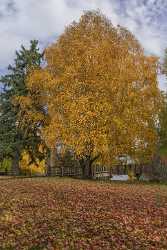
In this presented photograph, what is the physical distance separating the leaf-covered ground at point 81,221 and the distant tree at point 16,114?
71.7 ft

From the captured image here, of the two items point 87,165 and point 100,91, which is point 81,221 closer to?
point 100,91

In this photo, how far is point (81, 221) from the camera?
48.7 ft

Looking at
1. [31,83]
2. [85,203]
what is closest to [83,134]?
[31,83]

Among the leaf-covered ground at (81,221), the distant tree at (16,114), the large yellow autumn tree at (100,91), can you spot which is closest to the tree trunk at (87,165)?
the large yellow autumn tree at (100,91)

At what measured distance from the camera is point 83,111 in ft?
102

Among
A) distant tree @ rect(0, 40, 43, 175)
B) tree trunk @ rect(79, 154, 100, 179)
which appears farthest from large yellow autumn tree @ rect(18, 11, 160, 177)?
distant tree @ rect(0, 40, 43, 175)

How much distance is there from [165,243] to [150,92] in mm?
20892

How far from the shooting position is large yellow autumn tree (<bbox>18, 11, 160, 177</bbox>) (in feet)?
102

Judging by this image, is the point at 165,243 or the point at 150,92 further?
the point at 150,92

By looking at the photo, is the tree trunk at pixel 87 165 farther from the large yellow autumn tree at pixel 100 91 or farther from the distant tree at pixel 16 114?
the distant tree at pixel 16 114

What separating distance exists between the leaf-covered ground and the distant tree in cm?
2184

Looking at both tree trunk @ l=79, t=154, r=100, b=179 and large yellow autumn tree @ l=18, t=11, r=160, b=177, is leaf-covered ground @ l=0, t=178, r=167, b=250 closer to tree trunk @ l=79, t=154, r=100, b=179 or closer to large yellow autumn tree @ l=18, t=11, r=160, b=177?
large yellow autumn tree @ l=18, t=11, r=160, b=177

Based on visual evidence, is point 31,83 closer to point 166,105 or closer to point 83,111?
point 83,111

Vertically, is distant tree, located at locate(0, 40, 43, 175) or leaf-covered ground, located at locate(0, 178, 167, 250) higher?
distant tree, located at locate(0, 40, 43, 175)
